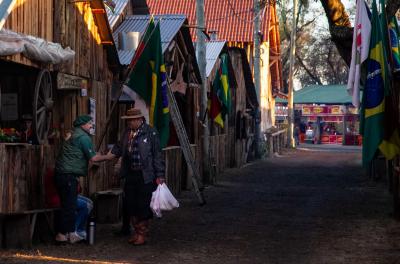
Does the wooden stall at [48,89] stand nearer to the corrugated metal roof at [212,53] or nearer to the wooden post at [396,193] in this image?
the wooden post at [396,193]

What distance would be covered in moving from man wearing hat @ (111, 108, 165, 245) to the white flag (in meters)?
4.00

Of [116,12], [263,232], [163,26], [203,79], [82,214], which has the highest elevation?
[116,12]

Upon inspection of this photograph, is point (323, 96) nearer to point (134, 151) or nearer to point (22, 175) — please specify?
point (134, 151)

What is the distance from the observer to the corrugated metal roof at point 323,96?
5944 centimetres

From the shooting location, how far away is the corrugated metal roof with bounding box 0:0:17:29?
10508 millimetres

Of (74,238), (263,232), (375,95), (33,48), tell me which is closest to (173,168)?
(263,232)

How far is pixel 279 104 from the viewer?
70.0 meters

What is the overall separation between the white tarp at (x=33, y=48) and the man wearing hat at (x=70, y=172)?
104 cm

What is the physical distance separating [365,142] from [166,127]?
Answer: 357 cm

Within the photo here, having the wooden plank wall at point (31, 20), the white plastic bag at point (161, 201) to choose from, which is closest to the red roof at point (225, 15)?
the wooden plank wall at point (31, 20)

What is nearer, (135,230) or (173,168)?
(135,230)

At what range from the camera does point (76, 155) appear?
1164 cm

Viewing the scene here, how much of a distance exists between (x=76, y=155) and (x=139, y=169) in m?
0.92

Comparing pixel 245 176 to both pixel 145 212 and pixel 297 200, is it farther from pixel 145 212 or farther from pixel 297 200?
pixel 145 212
